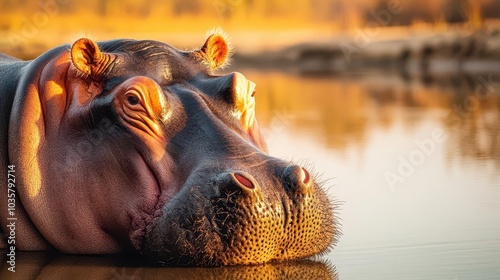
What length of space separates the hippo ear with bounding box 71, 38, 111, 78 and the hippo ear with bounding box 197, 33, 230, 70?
20.6 inches

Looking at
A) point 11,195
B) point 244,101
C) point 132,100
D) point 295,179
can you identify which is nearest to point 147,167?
point 132,100

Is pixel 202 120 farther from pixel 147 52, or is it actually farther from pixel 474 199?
pixel 474 199

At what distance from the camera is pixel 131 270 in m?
4.67

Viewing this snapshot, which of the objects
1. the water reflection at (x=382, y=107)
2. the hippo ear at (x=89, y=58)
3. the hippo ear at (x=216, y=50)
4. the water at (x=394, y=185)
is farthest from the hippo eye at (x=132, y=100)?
the water reflection at (x=382, y=107)

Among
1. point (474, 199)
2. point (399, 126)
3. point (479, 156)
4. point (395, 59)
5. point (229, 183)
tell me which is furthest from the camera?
point (395, 59)

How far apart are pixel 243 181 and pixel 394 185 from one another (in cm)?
258

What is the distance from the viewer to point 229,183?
173 inches

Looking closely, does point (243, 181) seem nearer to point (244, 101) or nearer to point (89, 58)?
point (244, 101)

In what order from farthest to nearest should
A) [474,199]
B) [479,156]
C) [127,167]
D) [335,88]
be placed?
[335,88]
[479,156]
[474,199]
[127,167]

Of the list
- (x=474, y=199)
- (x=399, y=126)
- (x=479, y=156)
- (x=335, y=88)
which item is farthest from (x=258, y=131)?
(x=335, y=88)

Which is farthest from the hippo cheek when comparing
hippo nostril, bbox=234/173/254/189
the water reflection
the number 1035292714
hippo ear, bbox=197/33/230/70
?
the water reflection

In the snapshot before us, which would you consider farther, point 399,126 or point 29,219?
point 399,126

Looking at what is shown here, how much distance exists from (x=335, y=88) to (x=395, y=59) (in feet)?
29.7

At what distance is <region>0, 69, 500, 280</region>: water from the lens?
183 inches
